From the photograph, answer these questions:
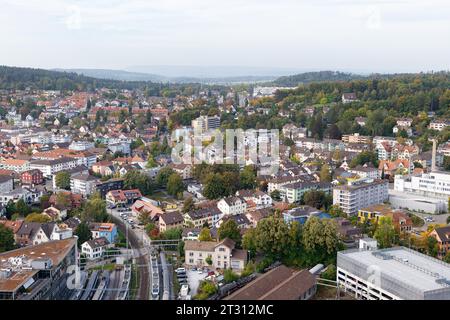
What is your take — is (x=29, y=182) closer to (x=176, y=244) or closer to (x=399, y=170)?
(x=176, y=244)

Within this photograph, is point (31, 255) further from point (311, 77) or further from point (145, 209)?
point (311, 77)

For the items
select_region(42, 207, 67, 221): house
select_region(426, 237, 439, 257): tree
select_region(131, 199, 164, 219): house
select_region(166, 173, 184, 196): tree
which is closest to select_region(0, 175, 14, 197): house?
select_region(42, 207, 67, 221): house

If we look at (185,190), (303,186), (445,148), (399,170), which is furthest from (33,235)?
(445,148)

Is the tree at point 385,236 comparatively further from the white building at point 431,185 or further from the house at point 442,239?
the white building at point 431,185

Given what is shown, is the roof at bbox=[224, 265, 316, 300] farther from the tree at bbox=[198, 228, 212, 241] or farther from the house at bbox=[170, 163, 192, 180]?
the house at bbox=[170, 163, 192, 180]

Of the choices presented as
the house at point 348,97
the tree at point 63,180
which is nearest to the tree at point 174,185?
the tree at point 63,180

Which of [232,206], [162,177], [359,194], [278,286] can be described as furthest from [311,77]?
[278,286]
